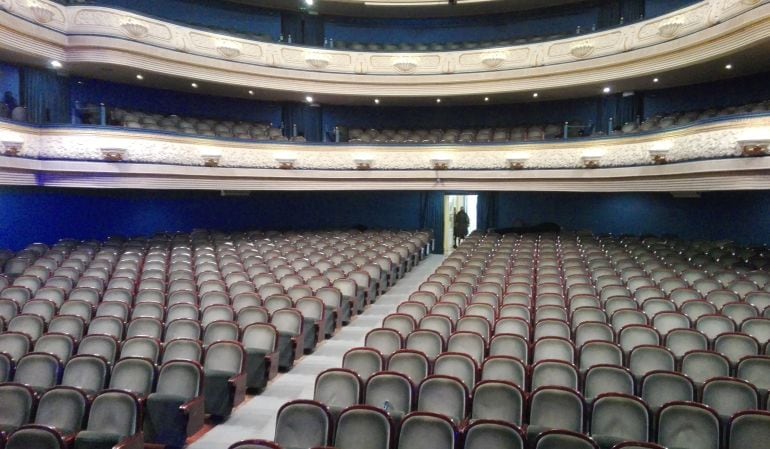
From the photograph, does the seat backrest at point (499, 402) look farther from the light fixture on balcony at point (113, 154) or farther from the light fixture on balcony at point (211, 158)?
the light fixture on balcony at point (211, 158)

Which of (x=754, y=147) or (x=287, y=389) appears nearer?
(x=287, y=389)

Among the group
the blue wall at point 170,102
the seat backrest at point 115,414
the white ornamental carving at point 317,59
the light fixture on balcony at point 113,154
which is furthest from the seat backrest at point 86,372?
the white ornamental carving at point 317,59

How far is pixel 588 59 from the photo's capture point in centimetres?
1315

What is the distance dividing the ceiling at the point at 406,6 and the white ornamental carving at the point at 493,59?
1978 millimetres

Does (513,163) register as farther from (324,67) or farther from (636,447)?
(636,447)

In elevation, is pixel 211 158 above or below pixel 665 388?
above

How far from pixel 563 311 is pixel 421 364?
2.48 m

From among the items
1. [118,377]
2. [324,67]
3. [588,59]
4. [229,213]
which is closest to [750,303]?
[118,377]

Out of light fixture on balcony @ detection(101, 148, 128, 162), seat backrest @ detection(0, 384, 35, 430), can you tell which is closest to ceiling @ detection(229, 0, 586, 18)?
light fixture on balcony @ detection(101, 148, 128, 162)

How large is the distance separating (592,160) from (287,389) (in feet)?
31.5

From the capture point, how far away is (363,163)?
48.9ft

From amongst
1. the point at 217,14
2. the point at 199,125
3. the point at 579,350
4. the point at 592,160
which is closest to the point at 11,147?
the point at 199,125

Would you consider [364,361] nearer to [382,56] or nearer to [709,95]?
[382,56]

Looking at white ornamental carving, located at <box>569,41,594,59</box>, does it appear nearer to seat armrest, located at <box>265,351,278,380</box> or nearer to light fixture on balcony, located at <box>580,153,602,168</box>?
light fixture on balcony, located at <box>580,153,602,168</box>
